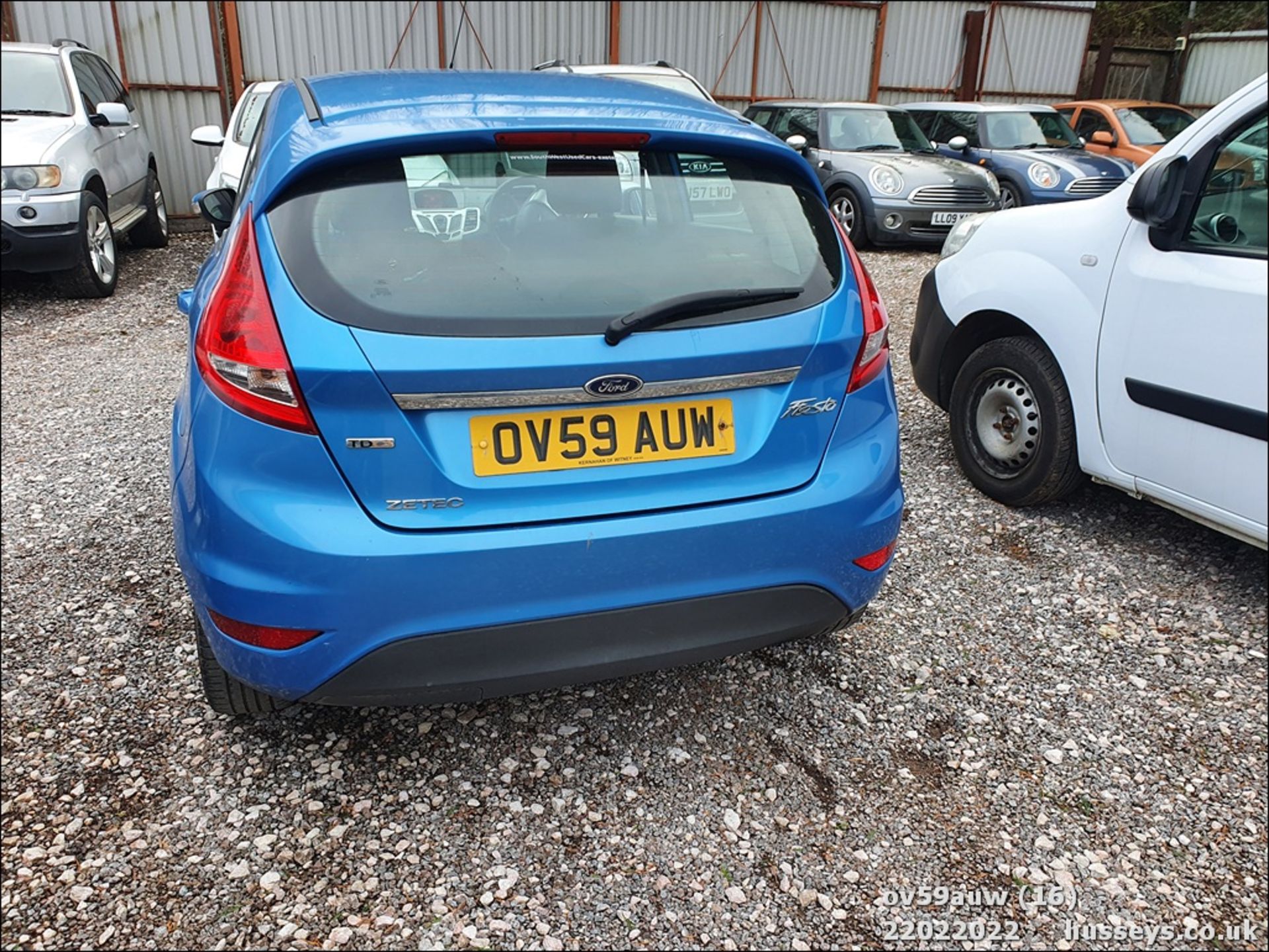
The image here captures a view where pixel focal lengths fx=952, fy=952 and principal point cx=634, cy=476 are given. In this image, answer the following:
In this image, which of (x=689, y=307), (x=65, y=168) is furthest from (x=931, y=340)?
(x=65, y=168)

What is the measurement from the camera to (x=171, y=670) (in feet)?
9.16

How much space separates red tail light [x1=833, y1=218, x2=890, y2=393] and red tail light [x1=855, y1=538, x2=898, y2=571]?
1.32ft

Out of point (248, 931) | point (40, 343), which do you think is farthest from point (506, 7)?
point (248, 931)

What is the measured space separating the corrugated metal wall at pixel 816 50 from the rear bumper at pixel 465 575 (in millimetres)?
14472

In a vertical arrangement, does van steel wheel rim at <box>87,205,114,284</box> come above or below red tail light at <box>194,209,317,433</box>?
below

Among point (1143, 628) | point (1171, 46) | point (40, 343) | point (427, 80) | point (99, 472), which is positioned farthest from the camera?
point (1171, 46)

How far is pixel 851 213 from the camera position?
9875 millimetres

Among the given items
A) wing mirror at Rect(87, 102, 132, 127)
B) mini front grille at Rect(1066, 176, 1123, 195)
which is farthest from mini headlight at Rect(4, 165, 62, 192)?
mini front grille at Rect(1066, 176, 1123, 195)

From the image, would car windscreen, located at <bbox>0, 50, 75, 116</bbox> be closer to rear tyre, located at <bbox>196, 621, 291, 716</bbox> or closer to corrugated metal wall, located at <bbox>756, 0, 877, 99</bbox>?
rear tyre, located at <bbox>196, 621, 291, 716</bbox>

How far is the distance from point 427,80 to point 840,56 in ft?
48.7

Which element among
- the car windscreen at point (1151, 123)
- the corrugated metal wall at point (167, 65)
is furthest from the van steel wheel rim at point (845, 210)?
the corrugated metal wall at point (167, 65)

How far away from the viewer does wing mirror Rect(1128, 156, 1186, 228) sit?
2.03 m

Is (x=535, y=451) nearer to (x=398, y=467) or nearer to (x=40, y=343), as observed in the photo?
(x=398, y=467)

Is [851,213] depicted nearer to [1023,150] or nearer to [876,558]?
[1023,150]
